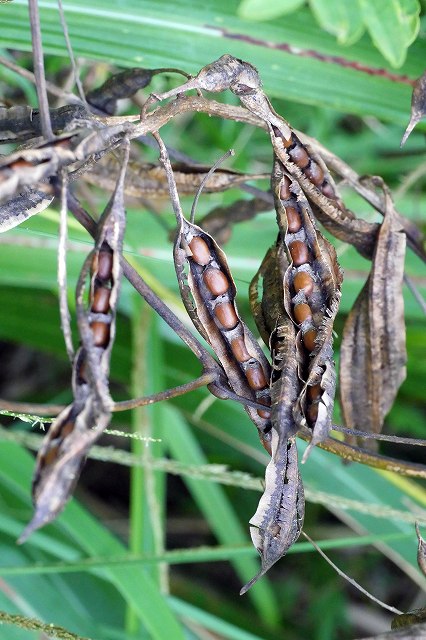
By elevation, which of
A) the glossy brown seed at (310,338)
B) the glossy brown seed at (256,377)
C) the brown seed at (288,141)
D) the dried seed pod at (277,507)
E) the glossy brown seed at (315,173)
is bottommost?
the dried seed pod at (277,507)

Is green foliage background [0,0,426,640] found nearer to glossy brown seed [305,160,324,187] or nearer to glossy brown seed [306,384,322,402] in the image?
glossy brown seed [305,160,324,187]

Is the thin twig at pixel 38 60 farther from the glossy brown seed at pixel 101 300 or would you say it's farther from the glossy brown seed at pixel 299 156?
the glossy brown seed at pixel 299 156

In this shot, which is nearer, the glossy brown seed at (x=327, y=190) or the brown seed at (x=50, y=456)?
the brown seed at (x=50, y=456)

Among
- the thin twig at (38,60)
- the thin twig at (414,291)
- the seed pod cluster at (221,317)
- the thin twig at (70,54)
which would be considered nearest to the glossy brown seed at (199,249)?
the seed pod cluster at (221,317)

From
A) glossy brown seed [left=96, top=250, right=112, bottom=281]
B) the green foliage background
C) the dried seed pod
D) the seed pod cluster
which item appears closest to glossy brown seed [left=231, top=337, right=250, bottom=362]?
the seed pod cluster

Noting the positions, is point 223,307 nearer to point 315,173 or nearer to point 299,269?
point 299,269

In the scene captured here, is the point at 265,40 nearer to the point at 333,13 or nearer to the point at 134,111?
the point at 333,13

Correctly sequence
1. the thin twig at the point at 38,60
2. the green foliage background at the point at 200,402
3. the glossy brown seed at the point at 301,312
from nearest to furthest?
the thin twig at the point at 38,60 < the glossy brown seed at the point at 301,312 < the green foliage background at the point at 200,402
